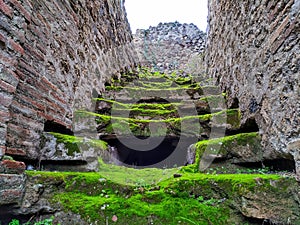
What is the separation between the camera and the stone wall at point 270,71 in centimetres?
151

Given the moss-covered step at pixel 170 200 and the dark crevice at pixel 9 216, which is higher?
the moss-covered step at pixel 170 200

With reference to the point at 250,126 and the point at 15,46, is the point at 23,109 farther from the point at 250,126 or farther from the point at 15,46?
the point at 250,126

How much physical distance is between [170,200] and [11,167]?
3.48 feet

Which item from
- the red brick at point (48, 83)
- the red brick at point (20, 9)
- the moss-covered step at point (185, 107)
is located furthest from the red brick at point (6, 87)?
the moss-covered step at point (185, 107)

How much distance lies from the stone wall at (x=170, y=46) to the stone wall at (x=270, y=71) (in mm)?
6444

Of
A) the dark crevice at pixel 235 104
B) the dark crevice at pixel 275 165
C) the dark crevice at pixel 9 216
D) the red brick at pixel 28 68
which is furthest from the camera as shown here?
the dark crevice at pixel 235 104

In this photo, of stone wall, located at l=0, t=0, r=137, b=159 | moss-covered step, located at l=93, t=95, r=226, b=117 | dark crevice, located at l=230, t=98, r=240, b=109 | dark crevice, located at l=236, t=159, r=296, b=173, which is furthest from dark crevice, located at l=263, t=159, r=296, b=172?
stone wall, located at l=0, t=0, r=137, b=159

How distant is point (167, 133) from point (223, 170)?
112 cm

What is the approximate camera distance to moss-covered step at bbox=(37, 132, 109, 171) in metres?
1.98

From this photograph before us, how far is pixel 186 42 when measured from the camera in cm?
1007

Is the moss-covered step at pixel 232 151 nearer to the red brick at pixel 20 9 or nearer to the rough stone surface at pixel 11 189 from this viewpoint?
the rough stone surface at pixel 11 189

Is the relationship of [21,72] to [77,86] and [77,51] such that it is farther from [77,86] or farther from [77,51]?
[77,51]

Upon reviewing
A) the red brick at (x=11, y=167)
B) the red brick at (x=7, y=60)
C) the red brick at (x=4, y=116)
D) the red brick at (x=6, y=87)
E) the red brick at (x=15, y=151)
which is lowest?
the red brick at (x=11, y=167)

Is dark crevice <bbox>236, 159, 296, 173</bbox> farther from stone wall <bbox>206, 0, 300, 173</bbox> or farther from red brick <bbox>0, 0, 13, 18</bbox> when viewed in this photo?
red brick <bbox>0, 0, 13, 18</bbox>
